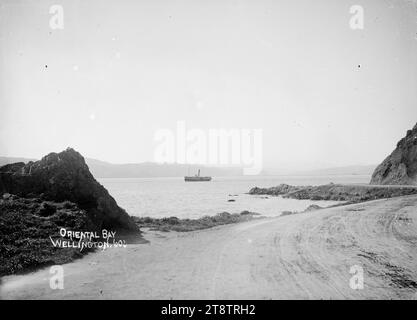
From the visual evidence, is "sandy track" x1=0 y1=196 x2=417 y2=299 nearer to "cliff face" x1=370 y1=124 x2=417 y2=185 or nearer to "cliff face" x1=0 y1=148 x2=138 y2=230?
"cliff face" x1=0 y1=148 x2=138 y2=230

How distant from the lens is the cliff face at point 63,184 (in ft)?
47.2

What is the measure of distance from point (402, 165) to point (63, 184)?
183 ft

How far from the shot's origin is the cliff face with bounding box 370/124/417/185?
50.0 metres

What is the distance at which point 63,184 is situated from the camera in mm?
14625

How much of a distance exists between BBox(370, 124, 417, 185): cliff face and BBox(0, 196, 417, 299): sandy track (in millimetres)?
40977

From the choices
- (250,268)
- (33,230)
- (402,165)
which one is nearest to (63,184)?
(33,230)

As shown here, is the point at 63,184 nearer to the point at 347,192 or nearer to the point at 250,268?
the point at 250,268

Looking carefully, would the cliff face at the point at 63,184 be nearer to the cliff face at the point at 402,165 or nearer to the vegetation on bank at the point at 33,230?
the vegetation on bank at the point at 33,230

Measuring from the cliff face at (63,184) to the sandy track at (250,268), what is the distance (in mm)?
2604

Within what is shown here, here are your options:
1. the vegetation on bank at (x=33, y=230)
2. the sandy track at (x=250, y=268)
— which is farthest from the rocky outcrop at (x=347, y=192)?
the vegetation on bank at (x=33, y=230)
